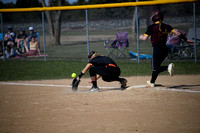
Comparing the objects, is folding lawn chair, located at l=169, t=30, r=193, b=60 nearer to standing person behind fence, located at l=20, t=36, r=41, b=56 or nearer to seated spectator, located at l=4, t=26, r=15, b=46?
standing person behind fence, located at l=20, t=36, r=41, b=56

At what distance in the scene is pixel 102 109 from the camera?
545 centimetres

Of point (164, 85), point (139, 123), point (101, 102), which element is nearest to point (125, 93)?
point (101, 102)

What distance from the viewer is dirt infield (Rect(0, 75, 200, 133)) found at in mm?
4355

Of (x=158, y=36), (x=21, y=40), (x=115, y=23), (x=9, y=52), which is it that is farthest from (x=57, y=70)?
(x=9, y=52)

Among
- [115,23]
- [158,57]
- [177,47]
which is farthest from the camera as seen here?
[115,23]

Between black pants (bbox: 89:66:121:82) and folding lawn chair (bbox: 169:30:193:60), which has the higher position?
folding lawn chair (bbox: 169:30:193:60)

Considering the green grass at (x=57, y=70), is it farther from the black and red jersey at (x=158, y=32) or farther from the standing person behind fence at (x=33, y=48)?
the black and red jersey at (x=158, y=32)

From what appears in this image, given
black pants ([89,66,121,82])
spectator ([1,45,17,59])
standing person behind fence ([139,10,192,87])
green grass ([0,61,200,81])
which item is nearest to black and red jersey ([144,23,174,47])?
standing person behind fence ([139,10,192,87])

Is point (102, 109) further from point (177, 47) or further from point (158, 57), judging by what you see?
point (177, 47)

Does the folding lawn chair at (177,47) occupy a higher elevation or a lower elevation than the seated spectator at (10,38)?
lower

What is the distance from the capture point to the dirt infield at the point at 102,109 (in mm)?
4355

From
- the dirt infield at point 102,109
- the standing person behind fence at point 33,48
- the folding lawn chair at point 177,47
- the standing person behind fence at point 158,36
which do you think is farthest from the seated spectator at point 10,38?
the standing person behind fence at point 158,36

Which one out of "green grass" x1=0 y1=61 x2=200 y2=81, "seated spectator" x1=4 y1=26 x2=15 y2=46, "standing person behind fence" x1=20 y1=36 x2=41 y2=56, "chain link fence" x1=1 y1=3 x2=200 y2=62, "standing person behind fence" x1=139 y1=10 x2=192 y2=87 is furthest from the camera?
"seated spectator" x1=4 y1=26 x2=15 y2=46

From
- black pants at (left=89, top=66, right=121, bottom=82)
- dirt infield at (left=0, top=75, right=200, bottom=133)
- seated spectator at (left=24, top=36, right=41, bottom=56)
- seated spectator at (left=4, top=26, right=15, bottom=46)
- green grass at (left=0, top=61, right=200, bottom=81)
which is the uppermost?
seated spectator at (left=4, top=26, right=15, bottom=46)
